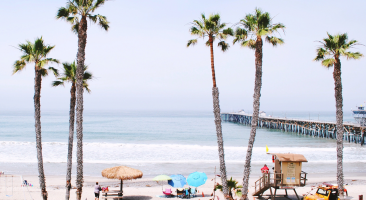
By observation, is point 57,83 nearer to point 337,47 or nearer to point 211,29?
point 211,29

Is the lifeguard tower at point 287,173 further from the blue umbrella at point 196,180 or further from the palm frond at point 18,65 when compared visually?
the palm frond at point 18,65

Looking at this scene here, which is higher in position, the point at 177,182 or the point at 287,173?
the point at 287,173

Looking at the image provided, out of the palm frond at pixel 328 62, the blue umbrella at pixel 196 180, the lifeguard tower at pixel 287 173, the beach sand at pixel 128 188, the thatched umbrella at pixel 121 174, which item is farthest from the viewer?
the beach sand at pixel 128 188

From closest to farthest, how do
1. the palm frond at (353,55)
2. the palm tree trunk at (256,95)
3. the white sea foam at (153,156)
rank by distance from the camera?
the palm tree trunk at (256,95), the palm frond at (353,55), the white sea foam at (153,156)

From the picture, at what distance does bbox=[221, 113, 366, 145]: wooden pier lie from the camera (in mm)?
49138

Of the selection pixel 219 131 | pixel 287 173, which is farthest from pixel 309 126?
pixel 219 131

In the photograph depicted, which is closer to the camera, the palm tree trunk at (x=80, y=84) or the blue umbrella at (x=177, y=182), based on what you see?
the palm tree trunk at (x=80, y=84)

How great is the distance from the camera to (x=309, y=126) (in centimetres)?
6231

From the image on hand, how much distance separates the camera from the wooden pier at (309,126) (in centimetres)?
4914

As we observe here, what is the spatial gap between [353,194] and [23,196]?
18.1m

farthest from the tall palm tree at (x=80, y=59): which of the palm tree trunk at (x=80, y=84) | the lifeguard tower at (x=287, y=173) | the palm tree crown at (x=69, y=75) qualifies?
the lifeguard tower at (x=287, y=173)

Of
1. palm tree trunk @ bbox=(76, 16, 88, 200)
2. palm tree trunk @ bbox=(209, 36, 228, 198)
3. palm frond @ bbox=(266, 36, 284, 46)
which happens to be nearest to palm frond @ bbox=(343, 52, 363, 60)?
palm frond @ bbox=(266, 36, 284, 46)

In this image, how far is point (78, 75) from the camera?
10.7m

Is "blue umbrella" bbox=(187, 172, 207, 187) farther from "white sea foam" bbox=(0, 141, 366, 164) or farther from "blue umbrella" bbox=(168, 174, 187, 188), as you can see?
"white sea foam" bbox=(0, 141, 366, 164)
